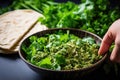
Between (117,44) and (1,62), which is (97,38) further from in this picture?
(1,62)

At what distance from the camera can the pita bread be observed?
1.23m

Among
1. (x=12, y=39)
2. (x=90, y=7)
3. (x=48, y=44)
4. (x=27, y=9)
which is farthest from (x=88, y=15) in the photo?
(x=27, y=9)

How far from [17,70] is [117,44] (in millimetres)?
443

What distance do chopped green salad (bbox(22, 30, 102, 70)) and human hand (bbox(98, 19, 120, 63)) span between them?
0.04 metres

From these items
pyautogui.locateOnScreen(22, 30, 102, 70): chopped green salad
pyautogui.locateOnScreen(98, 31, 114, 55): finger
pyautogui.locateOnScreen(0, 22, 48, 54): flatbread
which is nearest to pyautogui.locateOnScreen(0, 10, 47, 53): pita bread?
pyautogui.locateOnScreen(0, 22, 48, 54): flatbread

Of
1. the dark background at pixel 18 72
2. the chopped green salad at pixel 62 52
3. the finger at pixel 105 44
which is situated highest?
the finger at pixel 105 44

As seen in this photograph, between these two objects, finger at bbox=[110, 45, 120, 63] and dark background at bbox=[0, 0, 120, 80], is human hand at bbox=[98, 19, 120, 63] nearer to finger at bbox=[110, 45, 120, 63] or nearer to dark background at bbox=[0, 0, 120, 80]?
finger at bbox=[110, 45, 120, 63]

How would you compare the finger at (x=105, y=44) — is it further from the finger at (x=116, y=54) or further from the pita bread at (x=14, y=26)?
the pita bread at (x=14, y=26)

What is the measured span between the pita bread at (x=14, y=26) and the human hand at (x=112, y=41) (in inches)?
16.6

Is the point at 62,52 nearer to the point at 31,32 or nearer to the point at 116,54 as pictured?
the point at 116,54

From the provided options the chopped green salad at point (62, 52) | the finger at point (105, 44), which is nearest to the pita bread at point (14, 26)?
the chopped green salad at point (62, 52)

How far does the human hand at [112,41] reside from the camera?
94cm

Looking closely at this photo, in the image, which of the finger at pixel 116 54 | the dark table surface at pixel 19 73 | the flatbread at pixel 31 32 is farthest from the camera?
the flatbread at pixel 31 32

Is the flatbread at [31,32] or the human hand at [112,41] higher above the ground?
the human hand at [112,41]
